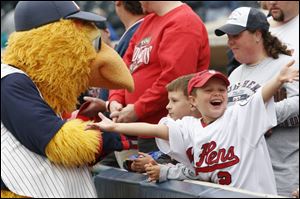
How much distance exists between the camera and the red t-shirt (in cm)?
428

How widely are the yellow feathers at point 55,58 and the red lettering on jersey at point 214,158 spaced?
664mm

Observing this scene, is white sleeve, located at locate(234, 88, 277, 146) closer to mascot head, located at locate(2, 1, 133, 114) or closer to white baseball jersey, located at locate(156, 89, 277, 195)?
white baseball jersey, located at locate(156, 89, 277, 195)

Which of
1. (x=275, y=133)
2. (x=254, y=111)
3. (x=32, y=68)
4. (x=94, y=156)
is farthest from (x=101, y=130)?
(x=275, y=133)

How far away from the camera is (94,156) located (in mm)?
3330

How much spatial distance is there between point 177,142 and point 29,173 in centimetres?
67

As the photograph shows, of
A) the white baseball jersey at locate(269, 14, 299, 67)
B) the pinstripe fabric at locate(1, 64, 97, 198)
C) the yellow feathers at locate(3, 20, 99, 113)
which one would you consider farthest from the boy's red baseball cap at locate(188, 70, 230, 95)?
the white baseball jersey at locate(269, 14, 299, 67)

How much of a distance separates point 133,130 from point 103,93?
1965mm

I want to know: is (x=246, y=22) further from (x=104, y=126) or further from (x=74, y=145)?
(x=74, y=145)

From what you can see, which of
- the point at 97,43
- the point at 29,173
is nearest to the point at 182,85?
the point at 97,43

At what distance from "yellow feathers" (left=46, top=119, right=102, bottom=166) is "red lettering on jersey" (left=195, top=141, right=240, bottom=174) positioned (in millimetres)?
453

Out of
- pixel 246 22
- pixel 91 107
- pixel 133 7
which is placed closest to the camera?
pixel 246 22

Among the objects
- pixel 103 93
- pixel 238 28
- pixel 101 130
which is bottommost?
pixel 103 93

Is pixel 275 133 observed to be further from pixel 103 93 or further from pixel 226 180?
pixel 103 93

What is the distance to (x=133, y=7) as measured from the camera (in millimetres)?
5062
